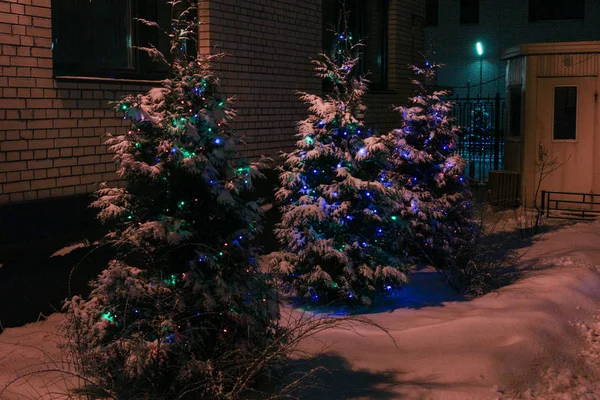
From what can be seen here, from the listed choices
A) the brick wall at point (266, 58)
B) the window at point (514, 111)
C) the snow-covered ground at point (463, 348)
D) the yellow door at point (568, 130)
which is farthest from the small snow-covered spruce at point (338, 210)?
the window at point (514, 111)

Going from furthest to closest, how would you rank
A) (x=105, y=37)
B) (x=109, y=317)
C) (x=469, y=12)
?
(x=469, y=12), (x=105, y=37), (x=109, y=317)

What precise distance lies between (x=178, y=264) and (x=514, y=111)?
11.0 m

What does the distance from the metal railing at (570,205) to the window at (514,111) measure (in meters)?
1.48

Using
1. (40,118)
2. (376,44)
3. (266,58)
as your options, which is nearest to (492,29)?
(376,44)

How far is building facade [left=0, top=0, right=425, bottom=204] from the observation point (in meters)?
5.98

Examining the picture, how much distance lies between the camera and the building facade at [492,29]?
29.7m

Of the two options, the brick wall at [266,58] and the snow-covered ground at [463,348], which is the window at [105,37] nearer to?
the brick wall at [266,58]

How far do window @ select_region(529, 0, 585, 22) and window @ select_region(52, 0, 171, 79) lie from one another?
26.3m

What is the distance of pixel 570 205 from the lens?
12969 millimetres

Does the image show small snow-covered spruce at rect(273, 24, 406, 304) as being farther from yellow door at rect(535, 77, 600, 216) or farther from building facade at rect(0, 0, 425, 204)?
yellow door at rect(535, 77, 600, 216)

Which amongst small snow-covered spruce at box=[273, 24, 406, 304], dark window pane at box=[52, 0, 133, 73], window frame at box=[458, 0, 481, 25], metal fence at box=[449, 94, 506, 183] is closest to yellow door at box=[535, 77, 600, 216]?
metal fence at box=[449, 94, 506, 183]

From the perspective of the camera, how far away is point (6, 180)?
5887mm

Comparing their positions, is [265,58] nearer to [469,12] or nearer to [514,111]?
[514,111]

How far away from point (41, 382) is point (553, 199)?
10.9 meters
